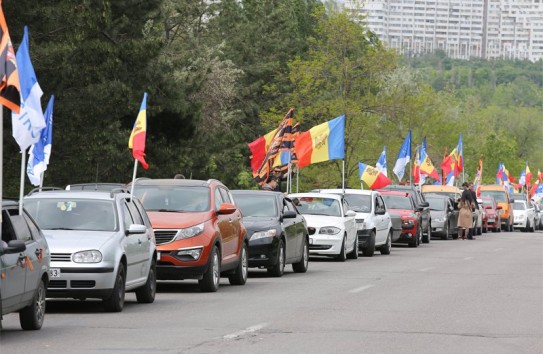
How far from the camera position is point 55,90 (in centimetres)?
4144

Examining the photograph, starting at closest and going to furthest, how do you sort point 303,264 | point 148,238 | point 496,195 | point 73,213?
point 73,213
point 148,238
point 303,264
point 496,195

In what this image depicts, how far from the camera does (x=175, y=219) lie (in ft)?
67.1

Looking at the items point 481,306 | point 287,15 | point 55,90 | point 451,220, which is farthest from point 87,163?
point 287,15

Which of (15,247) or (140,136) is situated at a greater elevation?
(140,136)

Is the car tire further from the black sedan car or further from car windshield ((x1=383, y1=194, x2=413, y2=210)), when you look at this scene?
car windshield ((x1=383, y1=194, x2=413, y2=210))

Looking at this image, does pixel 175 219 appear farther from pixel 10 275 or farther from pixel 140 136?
pixel 140 136

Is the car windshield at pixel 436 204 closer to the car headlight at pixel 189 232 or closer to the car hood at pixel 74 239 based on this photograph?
the car headlight at pixel 189 232

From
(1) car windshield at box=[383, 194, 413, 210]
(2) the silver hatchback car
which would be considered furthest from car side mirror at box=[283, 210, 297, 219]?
(1) car windshield at box=[383, 194, 413, 210]

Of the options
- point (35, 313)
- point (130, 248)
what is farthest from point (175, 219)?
point (35, 313)

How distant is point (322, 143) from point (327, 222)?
12478mm

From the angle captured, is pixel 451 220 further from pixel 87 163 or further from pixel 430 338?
pixel 430 338

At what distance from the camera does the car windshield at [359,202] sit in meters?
35.8

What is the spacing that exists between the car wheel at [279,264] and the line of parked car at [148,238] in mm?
18

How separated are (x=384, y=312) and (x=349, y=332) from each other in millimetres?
2757
